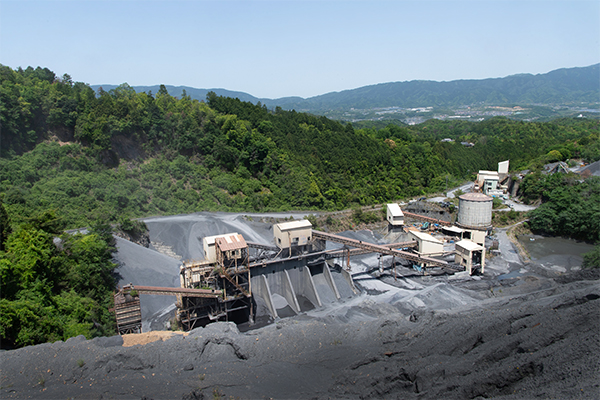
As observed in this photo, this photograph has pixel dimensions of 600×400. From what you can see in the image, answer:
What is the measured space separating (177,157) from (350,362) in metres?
40.5

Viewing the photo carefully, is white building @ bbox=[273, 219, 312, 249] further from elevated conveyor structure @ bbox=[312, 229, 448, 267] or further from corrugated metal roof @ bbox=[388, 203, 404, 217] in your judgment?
corrugated metal roof @ bbox=[388, 203, 404, 217]

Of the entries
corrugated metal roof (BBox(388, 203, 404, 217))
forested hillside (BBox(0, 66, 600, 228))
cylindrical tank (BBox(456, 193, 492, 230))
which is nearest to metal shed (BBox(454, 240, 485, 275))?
cylindrical tank (BBox(456, 193, 492, 230))

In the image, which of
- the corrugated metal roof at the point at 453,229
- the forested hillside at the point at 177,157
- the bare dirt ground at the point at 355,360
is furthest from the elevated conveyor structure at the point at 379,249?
the forested hillside at the point at 177,157

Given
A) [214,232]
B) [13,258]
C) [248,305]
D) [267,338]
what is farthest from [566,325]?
[214,232]

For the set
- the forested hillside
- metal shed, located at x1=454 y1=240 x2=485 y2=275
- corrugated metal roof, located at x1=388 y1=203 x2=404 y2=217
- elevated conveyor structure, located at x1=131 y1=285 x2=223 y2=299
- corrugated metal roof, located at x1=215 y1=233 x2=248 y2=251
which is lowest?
metal shed, located at x1=454 y1=240 x2=485 y2=275

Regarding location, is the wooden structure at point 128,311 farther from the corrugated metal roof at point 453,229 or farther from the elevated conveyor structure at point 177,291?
the corrugated metal roof at point 453,229

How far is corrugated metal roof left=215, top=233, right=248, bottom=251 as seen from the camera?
2470 centimetres

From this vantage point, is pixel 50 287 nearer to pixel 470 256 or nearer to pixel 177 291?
pixel 177 291

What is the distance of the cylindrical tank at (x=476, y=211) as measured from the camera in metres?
38.2

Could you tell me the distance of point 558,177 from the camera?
48.7m

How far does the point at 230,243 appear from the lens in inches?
989

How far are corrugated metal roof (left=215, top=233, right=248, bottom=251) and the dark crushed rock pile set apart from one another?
245 inches

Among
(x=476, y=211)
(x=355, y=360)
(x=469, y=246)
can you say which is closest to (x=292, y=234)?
(x=355, y=360)

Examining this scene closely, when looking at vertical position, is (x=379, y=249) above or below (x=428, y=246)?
above
